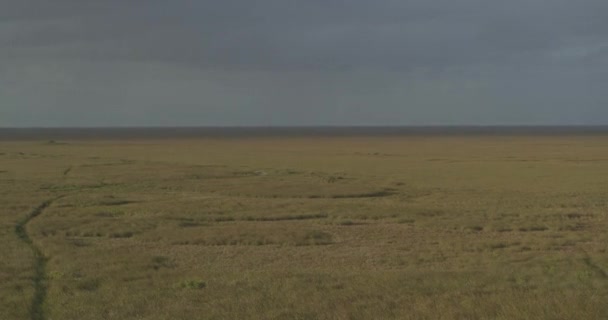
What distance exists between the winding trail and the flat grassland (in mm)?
50

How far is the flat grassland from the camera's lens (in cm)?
1189

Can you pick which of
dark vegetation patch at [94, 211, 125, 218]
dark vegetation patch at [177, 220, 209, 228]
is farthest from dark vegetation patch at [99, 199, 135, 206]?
dark vegetation patch at [177, 220, 209, 228]

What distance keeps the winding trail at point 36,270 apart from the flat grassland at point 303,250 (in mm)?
50

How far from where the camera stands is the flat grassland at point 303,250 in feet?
39.0

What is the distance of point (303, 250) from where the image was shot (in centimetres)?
1939

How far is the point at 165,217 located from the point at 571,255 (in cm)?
1352

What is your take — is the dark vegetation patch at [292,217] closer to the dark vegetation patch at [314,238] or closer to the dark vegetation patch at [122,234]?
the dark vegetation patch at [314,238]

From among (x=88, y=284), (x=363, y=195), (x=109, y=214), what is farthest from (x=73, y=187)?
(x=88, y=284)

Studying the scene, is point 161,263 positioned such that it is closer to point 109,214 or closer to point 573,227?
point 109,214

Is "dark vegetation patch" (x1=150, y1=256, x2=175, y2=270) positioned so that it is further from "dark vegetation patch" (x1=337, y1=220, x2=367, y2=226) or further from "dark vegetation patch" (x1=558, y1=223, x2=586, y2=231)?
"dark vegetation patch" (x1=558, y1=223, x2=586, y2=231)

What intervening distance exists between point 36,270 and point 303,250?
6513 millimetres

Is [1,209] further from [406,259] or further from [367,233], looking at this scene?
[406,259]

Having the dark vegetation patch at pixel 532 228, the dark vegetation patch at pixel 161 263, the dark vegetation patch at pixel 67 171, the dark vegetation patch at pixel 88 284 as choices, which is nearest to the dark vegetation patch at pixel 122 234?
the dark vegetation patch at pixel 161 263

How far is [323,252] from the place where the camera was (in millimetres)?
19062
